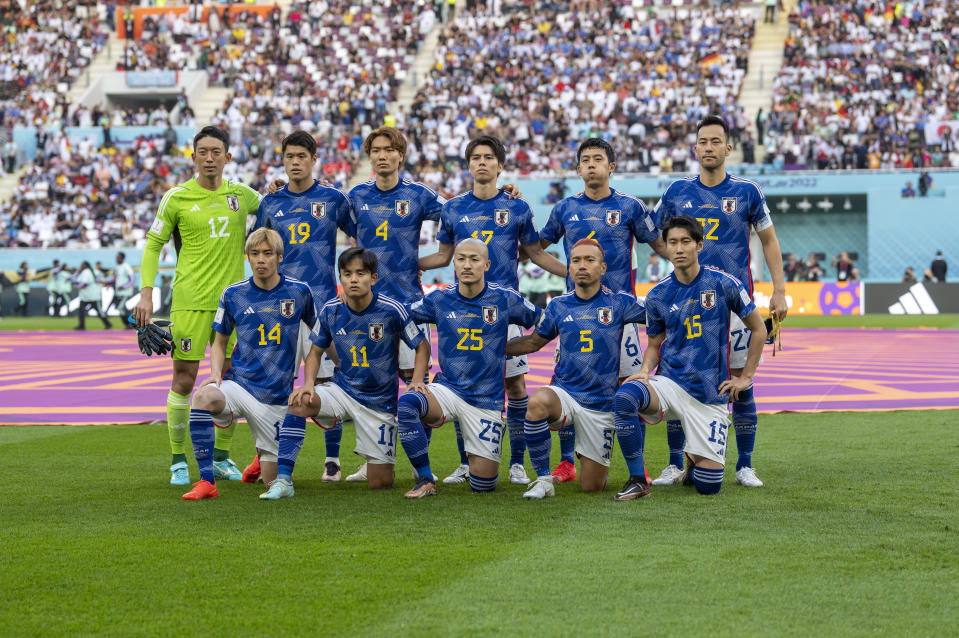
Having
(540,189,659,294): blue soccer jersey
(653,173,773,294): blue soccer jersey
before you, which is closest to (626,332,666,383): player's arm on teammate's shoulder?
(540,189,659,294): blue soccer jersey

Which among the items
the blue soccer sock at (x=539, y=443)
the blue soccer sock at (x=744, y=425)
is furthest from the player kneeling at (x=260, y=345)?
the blue soccer sock at (x=744, y=425)

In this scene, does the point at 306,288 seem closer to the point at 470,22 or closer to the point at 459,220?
the point at 459,220

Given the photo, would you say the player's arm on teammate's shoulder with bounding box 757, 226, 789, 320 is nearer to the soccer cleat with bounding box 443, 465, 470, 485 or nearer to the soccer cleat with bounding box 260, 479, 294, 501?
the soccer cleat with bounding box 443, 465, 470, 485

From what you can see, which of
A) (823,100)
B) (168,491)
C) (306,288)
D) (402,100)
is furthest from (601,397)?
(402,100)

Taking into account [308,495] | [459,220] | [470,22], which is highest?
[470,22]

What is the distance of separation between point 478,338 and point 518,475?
3.09ft

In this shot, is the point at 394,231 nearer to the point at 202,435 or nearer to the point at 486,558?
the point at 202,435

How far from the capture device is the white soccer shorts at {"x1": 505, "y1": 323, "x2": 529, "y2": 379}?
730 cm

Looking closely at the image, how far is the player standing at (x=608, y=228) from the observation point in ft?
23.9

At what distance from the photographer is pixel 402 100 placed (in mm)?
40156

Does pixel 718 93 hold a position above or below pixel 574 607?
above

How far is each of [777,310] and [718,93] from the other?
100 ft

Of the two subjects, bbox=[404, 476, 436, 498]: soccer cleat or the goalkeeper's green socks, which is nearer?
bbox=[404, 476, 436, 498]: soccer cleat

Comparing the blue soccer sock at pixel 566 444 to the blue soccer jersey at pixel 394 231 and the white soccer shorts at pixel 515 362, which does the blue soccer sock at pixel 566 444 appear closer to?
the white soccer shorts at pixel 515 362
